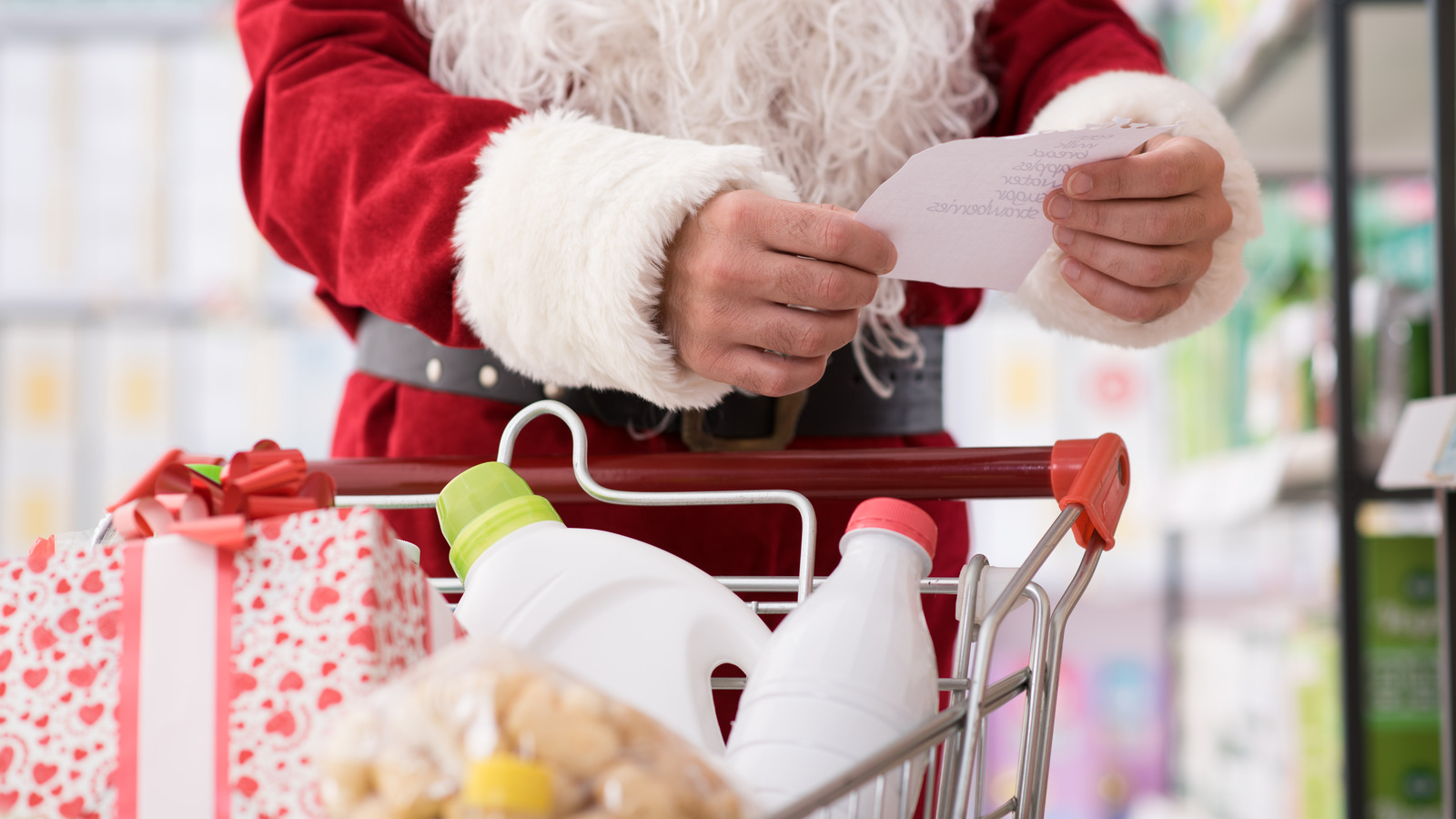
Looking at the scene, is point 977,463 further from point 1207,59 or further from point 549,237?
point 1207,59

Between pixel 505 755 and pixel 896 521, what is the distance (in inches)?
9.0

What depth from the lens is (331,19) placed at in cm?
72

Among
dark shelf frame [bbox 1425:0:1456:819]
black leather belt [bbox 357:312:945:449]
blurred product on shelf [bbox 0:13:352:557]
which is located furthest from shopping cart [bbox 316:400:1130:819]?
blurred product on shelf [bbox 0:13:352:557]

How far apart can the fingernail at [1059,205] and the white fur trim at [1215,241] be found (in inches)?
4.9

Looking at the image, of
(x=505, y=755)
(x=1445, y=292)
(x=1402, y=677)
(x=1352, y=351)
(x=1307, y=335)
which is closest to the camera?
(x=505, y=755)

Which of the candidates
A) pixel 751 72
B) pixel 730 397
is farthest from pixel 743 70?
pixel 730 397

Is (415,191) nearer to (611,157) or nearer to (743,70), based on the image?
(611,157)

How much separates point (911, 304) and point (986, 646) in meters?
0.44

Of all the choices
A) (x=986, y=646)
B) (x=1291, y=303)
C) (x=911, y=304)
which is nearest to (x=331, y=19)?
(x=911, y=304)

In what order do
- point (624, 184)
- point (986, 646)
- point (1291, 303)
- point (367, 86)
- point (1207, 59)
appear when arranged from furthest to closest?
point (1207, 59) → point (1291, 303) → point (367, 86) → point (624, 184) → point (986, 646)

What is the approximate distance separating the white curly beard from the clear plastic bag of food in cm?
49

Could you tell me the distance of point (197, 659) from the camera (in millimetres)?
393

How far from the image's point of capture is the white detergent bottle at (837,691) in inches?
14.3

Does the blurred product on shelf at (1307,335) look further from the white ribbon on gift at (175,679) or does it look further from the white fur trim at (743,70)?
the white ribbon on gift at (175,679)
